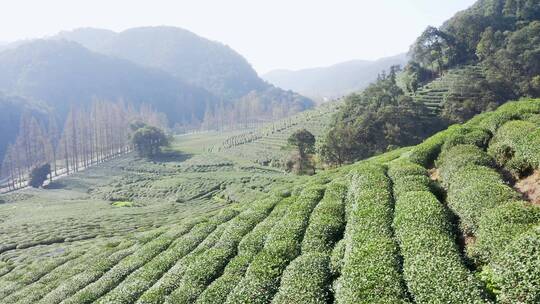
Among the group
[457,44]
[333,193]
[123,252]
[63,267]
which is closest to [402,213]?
[333,193]

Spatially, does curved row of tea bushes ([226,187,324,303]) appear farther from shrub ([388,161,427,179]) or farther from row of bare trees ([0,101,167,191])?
row of bare trees ([0,101,167,191])

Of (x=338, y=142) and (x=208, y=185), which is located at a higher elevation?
(x=338, y=142)

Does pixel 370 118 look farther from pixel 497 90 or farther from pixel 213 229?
pixel 213 229

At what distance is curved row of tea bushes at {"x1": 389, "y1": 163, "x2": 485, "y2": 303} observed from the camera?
49.2 feet

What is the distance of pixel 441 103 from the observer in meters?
97.6

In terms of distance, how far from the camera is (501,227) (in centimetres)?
1705

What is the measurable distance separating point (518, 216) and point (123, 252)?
33.0 metres

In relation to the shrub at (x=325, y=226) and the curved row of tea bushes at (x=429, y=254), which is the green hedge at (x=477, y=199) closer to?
the curved row of tea bushes at (x=429, y=254)

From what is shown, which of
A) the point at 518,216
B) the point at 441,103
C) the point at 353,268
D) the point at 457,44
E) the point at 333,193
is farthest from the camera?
the point at 457,44

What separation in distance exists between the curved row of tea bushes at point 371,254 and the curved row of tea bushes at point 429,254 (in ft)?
1.86

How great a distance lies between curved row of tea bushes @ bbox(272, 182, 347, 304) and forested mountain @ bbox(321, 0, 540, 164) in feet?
180

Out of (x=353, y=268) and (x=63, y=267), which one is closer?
(x=353, y=268)

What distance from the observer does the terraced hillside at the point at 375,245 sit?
16.2 meters

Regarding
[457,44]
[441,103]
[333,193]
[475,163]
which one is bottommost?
[333,193]
